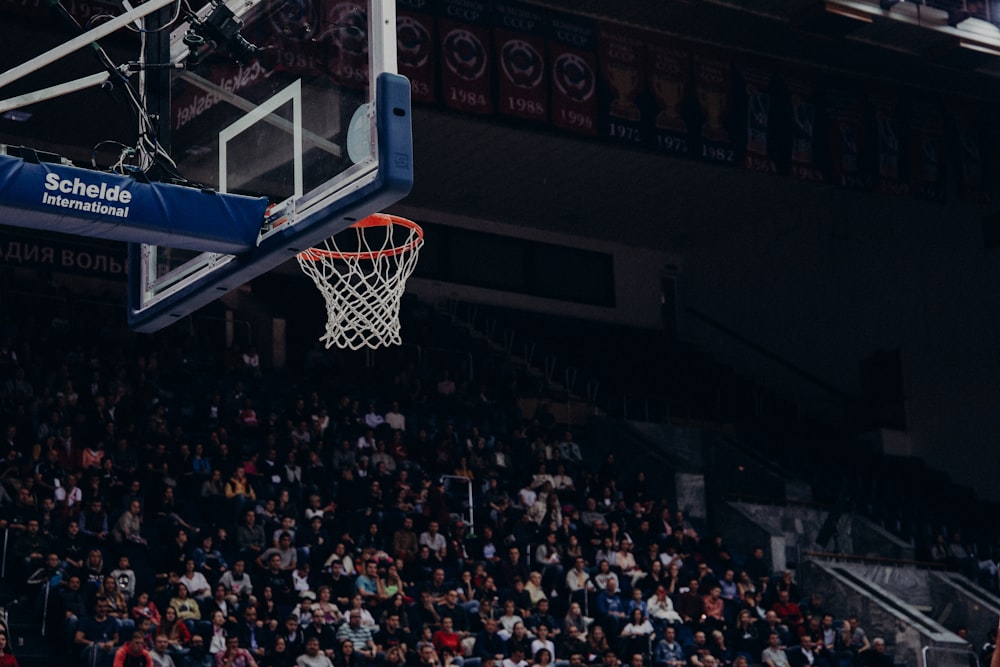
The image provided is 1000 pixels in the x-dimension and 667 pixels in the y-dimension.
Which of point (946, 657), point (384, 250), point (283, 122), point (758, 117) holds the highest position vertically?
point (758, 117)

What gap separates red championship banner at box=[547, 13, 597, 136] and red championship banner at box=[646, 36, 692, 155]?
1001mm

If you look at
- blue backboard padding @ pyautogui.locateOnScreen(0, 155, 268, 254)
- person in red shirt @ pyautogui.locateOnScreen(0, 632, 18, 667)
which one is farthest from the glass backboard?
person in red shirt @ pyautogui.locateOnScreen(0, 632, 18, 667)

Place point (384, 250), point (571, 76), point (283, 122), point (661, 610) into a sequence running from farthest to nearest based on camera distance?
point (571, 76), point (661, 610), point (384, 250), point (283, 122)

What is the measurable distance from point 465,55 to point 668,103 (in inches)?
127

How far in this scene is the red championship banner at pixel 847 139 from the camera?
2211 cm

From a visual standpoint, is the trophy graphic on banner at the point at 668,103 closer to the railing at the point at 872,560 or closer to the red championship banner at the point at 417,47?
the red championship banner at the point at 417,47

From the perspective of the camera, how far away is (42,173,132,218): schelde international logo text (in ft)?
25.4

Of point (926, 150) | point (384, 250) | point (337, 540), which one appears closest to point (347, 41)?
point (384, 250)

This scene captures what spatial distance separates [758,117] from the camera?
21.8 metres

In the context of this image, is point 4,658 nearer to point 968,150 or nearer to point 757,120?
point 757,120

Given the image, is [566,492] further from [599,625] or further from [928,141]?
[928,141]

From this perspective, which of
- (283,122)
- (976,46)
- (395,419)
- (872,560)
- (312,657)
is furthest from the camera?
(872,560)

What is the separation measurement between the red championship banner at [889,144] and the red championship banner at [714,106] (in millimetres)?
2464

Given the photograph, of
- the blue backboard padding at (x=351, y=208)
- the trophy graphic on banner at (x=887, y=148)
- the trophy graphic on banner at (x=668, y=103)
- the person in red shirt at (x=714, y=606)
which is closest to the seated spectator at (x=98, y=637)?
the blue backboard padding at (x=351, y=208)
